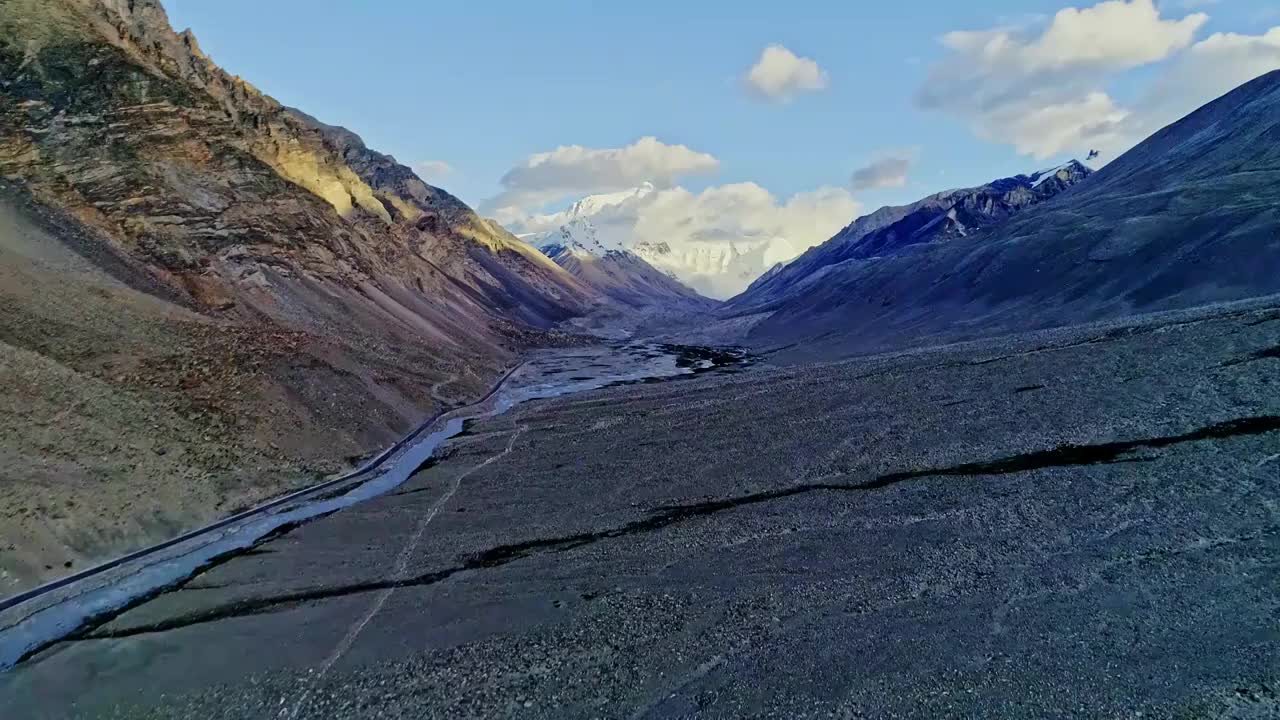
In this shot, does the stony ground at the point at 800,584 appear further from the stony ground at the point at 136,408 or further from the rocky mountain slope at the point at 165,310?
the rocky mountain slope at the point at 165,310

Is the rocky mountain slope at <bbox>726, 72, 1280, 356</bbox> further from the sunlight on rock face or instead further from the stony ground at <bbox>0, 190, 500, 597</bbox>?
the sunlight on rock face

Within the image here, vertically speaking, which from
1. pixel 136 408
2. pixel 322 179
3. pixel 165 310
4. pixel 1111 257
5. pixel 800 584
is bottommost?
pixel 800 584

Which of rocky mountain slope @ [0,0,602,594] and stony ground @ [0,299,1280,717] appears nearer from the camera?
stony ground @ [0,299,1280,717]

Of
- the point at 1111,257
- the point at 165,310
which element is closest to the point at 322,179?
the point at 165,310

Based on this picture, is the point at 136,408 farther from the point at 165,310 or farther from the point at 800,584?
the point at 800,584

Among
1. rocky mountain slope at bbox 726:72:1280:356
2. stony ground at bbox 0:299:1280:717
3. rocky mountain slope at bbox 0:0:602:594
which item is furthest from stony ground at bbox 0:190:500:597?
rocky mountain slope at bbox 726:72:1280:356
